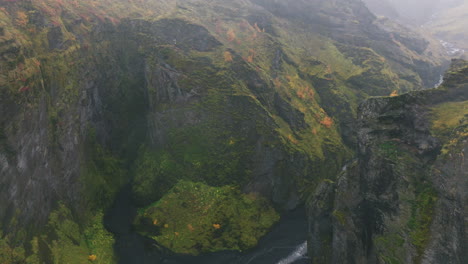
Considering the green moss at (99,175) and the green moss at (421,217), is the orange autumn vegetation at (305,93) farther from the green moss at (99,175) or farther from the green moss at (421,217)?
the green moss at (421,217)

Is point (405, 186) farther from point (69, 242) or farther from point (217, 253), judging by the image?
point (69, 242)

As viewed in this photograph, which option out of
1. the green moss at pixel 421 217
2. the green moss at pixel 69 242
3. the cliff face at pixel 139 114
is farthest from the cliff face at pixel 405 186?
the green moss at pixel 69 242

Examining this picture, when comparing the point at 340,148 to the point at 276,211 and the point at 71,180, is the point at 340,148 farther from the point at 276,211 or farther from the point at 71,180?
the point at 71,180

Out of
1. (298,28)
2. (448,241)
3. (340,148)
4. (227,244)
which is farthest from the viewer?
(298,28)

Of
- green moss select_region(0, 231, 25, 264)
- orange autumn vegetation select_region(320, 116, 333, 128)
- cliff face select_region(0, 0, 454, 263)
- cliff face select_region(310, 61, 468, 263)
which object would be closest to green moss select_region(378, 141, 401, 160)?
cliff face select_region(310, 61, 468, 263)

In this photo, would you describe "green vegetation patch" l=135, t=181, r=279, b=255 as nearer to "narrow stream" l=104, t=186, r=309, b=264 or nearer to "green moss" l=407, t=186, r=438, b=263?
"narrow stream" l=104, t=186, r=309, b=264

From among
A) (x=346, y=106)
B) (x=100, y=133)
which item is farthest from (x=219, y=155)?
(x=346, y=106)

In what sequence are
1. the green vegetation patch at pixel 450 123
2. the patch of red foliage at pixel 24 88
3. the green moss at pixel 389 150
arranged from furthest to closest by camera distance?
the patch of red foliage at pixel 24 88 → the green moss at pixel 389 150 → the green vegetation patch at pixel 450 123

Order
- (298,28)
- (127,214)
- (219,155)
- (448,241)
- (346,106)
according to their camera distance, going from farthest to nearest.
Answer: (298,28) → (346,106) → (219,155) → (127,214) → (448,241)
